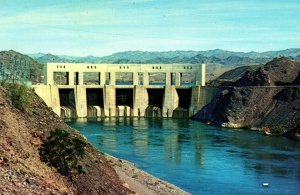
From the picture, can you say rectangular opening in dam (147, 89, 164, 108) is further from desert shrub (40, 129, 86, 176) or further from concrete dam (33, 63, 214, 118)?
desert shrub (40, 129, 86, 176)

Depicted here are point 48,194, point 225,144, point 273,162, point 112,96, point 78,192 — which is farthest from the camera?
point 112,96

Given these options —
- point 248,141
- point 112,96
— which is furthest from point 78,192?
point 112,96

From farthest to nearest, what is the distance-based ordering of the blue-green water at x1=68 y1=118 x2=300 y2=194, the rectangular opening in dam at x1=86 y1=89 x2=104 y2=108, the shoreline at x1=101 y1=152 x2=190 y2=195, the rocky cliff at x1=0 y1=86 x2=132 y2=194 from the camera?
the rectangular opening in dam at x1=86 y1=89 x2=104 y2=108
the blue-green water at x1=68 y1=118 x2=300 y2=194
the shoreline at x1=101 y1=152 x2=190 y2=195
the rocky cliff at x1=0 y1=86 x2=132 y2=194

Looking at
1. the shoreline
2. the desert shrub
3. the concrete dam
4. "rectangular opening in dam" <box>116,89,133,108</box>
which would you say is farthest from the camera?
"rectangular opening in dam" <box>116,89,133,108</box>

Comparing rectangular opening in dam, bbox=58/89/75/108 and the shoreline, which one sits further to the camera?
rectangular opening in dam, bbox=58/89/75/108

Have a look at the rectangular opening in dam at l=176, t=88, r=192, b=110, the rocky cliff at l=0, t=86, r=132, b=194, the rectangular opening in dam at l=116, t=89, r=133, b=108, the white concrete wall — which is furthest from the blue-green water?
the white concrete wall

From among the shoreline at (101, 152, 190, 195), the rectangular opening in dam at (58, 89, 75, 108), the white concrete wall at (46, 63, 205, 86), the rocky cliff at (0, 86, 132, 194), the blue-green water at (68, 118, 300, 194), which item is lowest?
the blue-green water at (68, 118, 300, 194)

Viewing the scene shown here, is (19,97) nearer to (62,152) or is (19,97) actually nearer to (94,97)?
(62,152)

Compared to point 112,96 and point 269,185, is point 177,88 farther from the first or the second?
point 269,185
